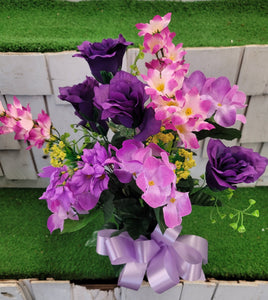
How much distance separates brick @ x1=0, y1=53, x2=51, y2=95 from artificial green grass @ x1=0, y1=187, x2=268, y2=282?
0.41m

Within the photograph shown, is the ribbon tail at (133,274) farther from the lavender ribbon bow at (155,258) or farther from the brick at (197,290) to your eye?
the brick at (197,290)

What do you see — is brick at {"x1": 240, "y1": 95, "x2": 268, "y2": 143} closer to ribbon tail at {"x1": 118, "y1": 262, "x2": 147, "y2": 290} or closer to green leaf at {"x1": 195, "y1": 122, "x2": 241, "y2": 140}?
green leaf at {"x1": 195, "y1": 122, "x2": 241, "y2": 140}

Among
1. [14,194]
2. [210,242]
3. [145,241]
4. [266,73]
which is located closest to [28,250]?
[14,194]

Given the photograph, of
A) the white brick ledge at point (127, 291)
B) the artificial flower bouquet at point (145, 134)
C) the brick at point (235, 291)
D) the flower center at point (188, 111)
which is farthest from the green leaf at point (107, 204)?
the brick at point (235, 291)

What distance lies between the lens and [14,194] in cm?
111

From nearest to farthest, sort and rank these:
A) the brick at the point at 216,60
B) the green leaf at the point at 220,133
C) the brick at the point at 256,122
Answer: the green leaf at the point at 220,133 → the brick at the point at 216,60 → the brick at the point at 256,122

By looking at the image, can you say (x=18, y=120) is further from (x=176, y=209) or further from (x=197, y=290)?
(x=197, y=290)

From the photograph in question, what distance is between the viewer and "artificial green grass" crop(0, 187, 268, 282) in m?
0.87

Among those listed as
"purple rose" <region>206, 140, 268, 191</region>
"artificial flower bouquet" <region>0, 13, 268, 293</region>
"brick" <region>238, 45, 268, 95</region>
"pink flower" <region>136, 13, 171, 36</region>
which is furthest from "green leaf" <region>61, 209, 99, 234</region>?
"brick" <region>238, 45, 268, 95</region>

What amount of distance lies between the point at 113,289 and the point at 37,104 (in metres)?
0.56

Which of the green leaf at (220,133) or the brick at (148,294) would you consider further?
the brick at (148,294)

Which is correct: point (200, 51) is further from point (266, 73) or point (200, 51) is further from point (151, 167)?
point (151, 167)

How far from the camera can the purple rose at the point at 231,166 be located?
19.0 inches

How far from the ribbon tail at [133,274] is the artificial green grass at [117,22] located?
0.56 metres
